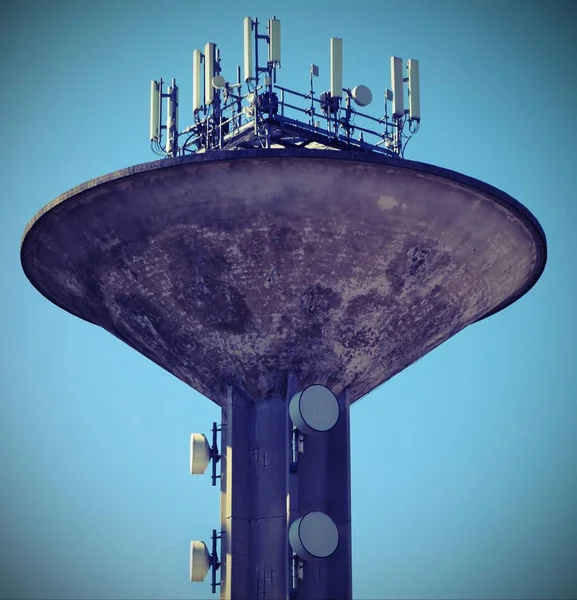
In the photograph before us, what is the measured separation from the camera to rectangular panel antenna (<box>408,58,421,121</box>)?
21453 millimetres

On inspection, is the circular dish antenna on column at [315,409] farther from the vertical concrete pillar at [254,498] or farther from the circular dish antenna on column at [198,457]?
the circular dish antenna on column at [198,457]

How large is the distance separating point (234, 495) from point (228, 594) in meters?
1.51

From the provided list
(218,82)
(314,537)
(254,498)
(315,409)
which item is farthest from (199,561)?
(218,82)

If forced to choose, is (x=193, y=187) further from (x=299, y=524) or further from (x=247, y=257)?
(x=299, y=524)

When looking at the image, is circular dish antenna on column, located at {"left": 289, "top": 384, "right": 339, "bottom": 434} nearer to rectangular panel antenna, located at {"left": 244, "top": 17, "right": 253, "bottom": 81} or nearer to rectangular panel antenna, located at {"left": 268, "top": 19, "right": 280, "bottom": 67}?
rectangular panel antenna, located at {"left": 244, "top": 17, "right": 253, "bottom": 81}

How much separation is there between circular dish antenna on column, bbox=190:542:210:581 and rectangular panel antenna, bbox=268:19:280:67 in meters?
7.68

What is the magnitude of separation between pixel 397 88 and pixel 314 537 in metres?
7.61

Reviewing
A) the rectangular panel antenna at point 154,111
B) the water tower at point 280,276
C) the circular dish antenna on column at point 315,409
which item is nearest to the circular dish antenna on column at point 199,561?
the water tower at point 280,276

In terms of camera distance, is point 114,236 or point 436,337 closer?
point 114,236

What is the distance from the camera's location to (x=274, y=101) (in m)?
20.7

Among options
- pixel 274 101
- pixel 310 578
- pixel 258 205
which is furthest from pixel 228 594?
pixel 274 101

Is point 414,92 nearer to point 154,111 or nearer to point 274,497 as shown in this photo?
point 154,111

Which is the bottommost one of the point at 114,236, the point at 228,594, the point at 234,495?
the point at 228,594

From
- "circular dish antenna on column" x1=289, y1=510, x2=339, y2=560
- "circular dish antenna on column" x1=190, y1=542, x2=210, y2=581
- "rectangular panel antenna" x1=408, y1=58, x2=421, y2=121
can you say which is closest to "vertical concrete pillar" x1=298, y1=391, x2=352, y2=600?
"circular dish antenna on column" x1=289, y1=510, x2=339, y2=560
